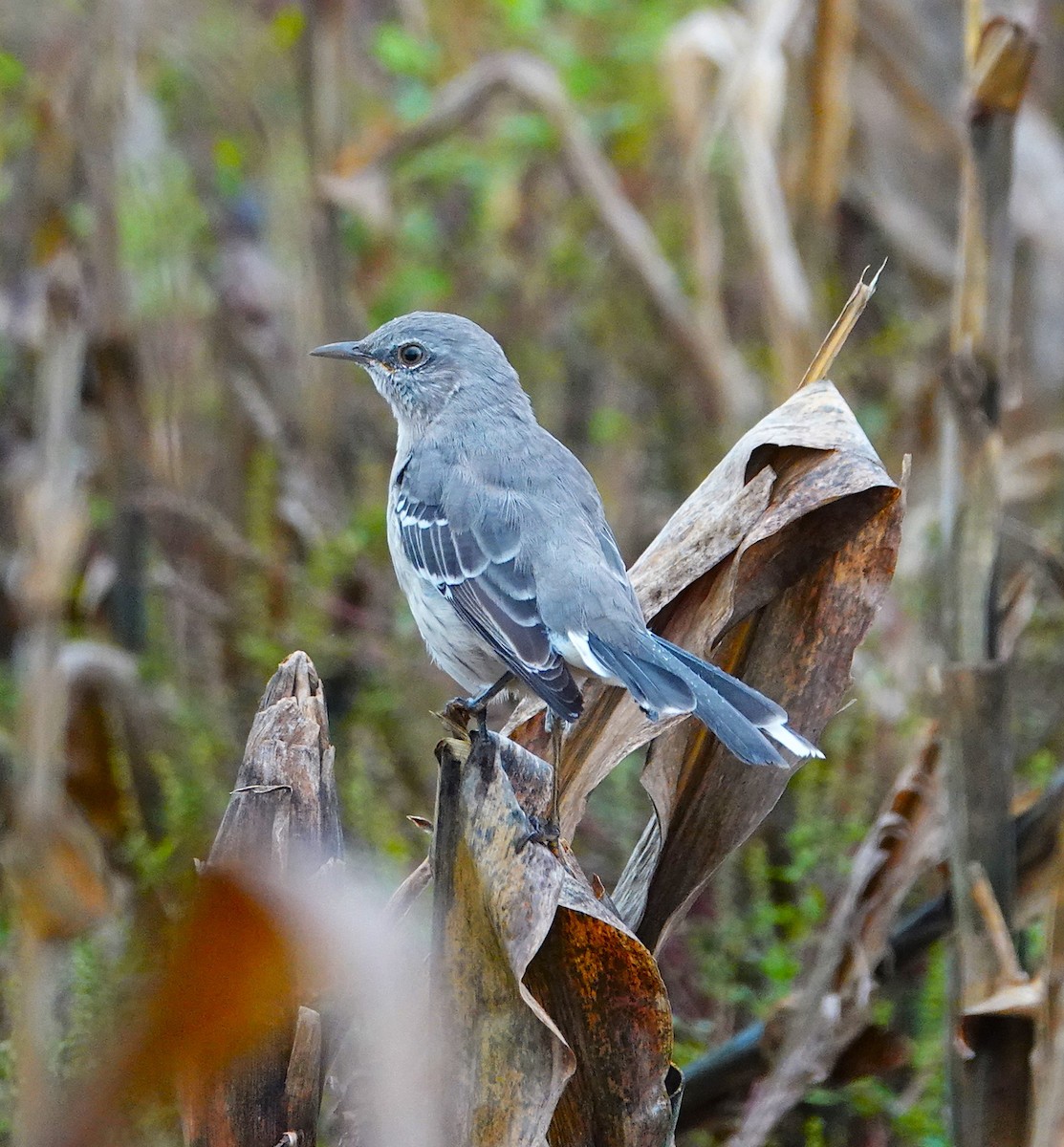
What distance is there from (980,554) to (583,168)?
3361 millimetres

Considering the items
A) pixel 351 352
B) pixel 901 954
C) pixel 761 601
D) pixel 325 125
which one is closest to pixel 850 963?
pixel 901 954

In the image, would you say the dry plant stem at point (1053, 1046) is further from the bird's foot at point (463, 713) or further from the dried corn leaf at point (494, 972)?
the bird's foot at point (463, 713)

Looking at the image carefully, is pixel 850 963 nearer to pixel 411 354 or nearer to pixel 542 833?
pixel 542 833

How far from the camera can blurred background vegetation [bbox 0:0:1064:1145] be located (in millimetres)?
3871

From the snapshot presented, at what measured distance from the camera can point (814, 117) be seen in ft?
13.8

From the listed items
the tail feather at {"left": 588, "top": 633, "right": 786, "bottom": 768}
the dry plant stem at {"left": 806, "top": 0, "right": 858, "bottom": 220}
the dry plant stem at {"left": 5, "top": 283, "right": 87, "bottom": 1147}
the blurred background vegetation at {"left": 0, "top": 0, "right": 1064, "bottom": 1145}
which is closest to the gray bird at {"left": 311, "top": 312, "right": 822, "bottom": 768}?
the tail feather at {"left": 588, "top": 633, "right": 786, "bottom": 768}

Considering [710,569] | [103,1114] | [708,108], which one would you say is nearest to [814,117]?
[708,108]

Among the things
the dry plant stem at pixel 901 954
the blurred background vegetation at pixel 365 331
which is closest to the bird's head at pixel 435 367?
the blurred background vegetation at pixel 365 331

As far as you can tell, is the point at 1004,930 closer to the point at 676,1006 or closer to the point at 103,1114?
the point at 676,1006

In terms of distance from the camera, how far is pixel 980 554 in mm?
2439

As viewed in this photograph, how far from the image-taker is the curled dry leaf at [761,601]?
204 cm

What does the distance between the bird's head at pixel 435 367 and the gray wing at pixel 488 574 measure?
14.4 inches

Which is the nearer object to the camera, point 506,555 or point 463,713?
point 463,713

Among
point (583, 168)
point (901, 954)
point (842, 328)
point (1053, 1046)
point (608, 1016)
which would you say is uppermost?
point (583, 168)
